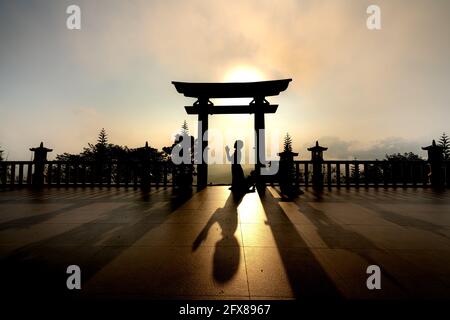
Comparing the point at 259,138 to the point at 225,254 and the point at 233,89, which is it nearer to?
the point at 233,89

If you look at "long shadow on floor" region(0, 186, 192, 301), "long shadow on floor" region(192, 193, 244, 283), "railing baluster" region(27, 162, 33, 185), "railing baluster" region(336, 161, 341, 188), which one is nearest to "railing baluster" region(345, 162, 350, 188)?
"railing baluster" region(336, 161, 341, 188)

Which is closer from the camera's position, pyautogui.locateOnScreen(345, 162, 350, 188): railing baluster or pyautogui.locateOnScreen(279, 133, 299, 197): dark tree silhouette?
pyautogui.locateOnScreen(279, 133, 299, 197): dark tree silhouette

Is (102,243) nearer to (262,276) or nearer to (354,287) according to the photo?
(262,276)

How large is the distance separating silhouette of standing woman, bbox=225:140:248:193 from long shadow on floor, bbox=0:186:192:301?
14.0 ft

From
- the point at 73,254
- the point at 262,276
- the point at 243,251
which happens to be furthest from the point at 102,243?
the point at 262,276

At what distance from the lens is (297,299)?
4.44ft

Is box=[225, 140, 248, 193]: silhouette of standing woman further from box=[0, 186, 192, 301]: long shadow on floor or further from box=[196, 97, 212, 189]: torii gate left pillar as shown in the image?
box=[0, 186, 192, 301]: long shadow on floor

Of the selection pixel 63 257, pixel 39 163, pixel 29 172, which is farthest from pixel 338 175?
pixel 29 172

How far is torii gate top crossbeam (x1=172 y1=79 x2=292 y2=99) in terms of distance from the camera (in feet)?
28.4

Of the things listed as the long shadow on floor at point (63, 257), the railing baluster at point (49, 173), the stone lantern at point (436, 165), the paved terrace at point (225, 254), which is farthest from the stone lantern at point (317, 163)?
the railing baluster at point (49, 173)

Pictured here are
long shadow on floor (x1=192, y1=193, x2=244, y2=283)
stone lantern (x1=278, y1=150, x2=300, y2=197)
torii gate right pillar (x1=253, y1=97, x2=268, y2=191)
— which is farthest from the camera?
torii gate right pillar (x1=253, y1=97, x2=268, y2=191)
